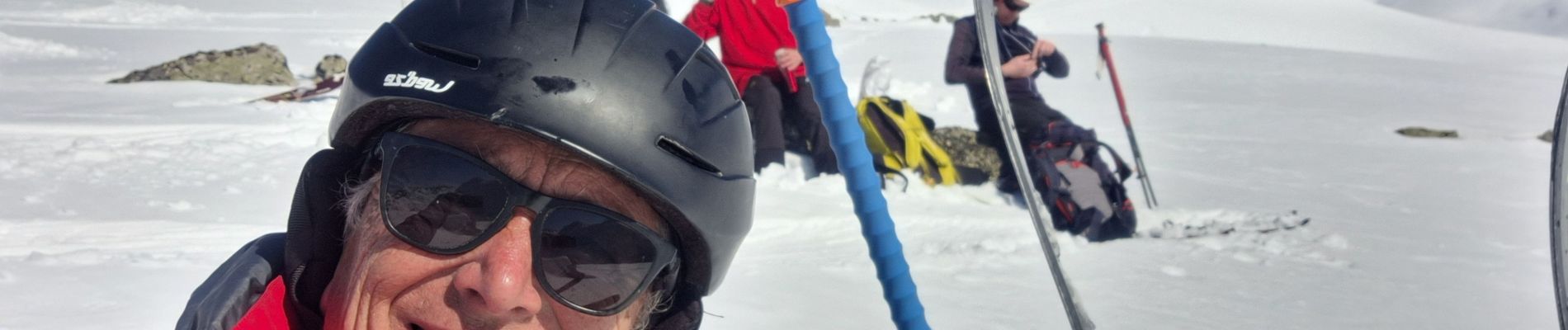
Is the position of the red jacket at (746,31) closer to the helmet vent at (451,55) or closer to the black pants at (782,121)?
the black pants at (782,121)

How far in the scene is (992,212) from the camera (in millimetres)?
5203

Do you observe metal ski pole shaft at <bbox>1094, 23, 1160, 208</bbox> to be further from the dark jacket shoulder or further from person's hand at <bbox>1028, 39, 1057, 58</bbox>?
the dark jacket shoulder

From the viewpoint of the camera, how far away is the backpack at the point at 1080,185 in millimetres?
4934

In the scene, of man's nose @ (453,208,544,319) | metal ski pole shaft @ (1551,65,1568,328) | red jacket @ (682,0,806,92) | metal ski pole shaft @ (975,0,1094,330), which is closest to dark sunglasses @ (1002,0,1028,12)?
red jacket @ (682,0,806,92)

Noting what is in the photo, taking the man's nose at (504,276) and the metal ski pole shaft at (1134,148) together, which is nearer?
the man's nose at (504,276)

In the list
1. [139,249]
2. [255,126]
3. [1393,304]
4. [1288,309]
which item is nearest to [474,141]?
[139,249]

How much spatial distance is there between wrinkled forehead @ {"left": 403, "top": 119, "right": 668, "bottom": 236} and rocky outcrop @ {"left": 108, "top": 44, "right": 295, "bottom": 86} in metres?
8.55

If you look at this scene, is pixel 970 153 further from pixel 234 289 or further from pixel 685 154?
pixel 234 289

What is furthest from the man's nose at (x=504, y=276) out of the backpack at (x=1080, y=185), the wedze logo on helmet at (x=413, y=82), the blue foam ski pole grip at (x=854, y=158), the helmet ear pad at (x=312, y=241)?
the backpack at (x=1080, y=185)

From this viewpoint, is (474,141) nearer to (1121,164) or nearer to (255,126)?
(1121,164)

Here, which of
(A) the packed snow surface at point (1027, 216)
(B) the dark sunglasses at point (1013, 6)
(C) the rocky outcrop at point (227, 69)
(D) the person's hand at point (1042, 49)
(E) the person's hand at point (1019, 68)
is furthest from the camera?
(C) the rocky outcrop at point (227, 69)

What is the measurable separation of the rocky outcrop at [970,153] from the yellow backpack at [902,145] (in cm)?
9

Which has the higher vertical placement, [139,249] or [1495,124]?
[139,249]

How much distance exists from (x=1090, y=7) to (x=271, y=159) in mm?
15942
